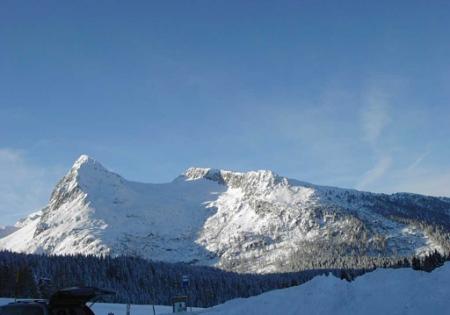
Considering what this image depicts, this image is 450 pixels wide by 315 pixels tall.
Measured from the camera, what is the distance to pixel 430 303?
16.8 metres

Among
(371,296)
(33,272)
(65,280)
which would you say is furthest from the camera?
(65,280)

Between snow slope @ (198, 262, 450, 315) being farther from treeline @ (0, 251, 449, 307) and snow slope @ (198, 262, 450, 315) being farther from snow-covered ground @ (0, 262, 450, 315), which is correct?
treeline @ (0, 251, 449, 307)

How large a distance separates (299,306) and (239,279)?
157 m

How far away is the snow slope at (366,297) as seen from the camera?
17.2 m

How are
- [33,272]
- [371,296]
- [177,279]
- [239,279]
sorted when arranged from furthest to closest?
[239,279]
[177,279]
[33,272]
[371,296]

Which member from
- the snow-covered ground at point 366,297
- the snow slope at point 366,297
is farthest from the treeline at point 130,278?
the snow slope at point 366,297

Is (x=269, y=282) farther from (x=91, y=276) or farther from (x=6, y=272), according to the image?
Answer: (x=6, y=272)

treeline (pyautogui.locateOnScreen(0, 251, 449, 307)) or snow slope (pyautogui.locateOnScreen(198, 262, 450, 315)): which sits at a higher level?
treeline (pyautogui.locateOnScreen(0, 251, 449, 307))

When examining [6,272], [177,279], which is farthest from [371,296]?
[177,279]

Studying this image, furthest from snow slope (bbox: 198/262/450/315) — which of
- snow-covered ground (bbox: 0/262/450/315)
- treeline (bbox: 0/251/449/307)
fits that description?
treeline (bbox: 0/251/449/307)

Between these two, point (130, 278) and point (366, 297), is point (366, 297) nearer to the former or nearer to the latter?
point (366, 297)

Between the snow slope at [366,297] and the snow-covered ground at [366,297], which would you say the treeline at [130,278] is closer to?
the snow-covered ground at [366,297]

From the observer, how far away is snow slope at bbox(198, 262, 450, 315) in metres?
17.2

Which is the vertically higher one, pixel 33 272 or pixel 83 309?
pixel 33 272
